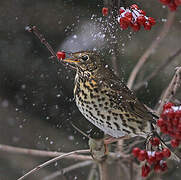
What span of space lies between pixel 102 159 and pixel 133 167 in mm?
582

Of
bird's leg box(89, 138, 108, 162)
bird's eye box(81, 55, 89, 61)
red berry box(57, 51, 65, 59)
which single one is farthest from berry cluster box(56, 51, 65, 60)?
bird's leg box(89, 138, 108, 162)

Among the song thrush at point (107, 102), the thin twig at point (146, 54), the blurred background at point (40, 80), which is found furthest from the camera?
the blurred background at point (40, 80)

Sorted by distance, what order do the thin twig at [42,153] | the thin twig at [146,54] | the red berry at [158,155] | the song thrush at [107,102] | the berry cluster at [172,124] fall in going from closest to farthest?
the berry cluster at [172,124], the red berry at [158,155], the song thrush at [107,102], the thin twig at [42,153], the thin twig at [146,54]

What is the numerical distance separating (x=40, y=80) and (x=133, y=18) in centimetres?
194

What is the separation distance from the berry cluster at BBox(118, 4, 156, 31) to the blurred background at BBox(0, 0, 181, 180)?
1.49 meters

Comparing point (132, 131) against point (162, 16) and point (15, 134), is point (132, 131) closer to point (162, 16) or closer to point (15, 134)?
point (162, 16)

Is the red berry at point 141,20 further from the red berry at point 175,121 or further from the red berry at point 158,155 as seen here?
the red berry at point 158,155

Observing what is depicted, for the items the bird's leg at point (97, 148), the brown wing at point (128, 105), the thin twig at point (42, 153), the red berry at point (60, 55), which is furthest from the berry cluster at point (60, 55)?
the thin twig at point (42, 153)

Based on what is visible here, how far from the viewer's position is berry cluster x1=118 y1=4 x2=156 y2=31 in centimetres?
132

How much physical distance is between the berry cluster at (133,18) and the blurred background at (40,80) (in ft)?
4.90

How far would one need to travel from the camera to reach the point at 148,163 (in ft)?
4.99

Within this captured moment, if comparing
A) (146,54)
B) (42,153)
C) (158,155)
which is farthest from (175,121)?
(146,54)

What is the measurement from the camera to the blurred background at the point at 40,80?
3.09 meters

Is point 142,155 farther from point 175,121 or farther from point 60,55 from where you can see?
point 60,55
